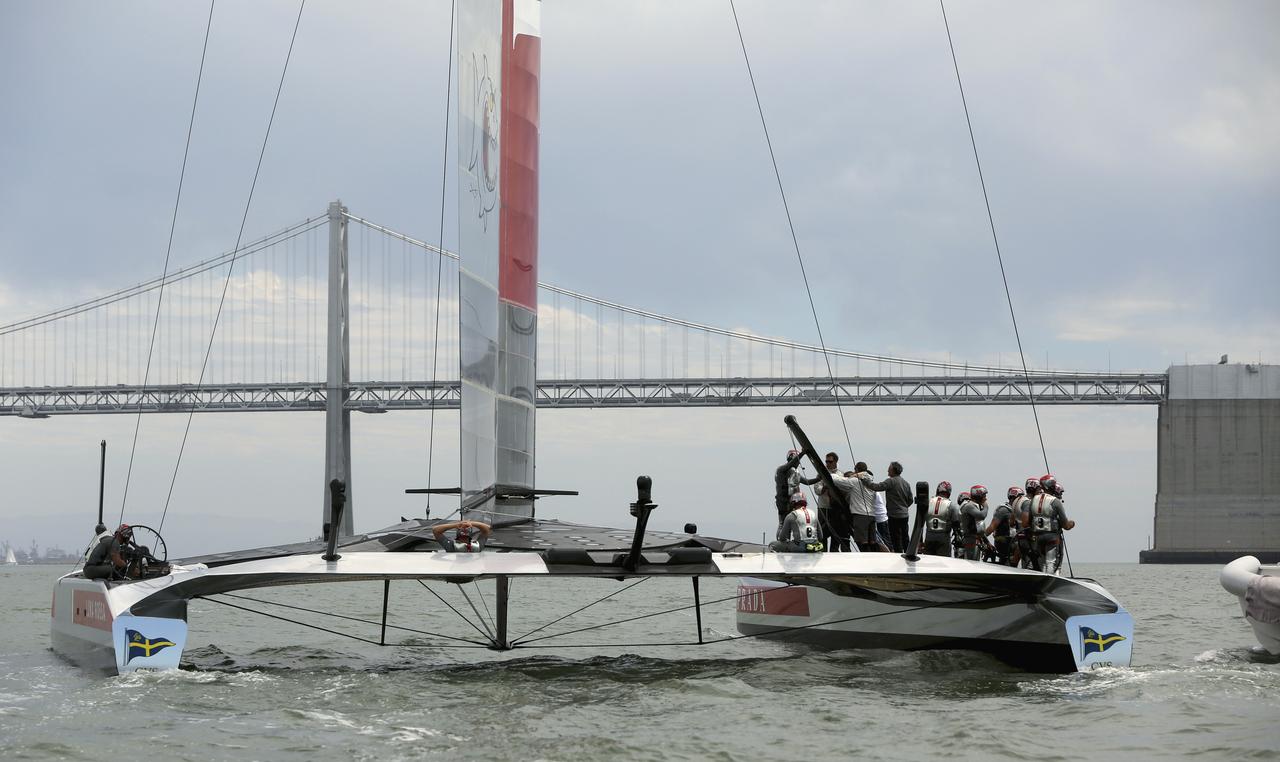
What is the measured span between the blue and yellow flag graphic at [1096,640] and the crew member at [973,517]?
4.91 feet

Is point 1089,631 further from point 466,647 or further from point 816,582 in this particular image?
point 466,647

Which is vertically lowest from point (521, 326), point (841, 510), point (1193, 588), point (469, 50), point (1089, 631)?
point (1193, 588)

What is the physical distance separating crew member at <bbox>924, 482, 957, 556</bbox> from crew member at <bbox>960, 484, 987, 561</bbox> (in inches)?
3.1

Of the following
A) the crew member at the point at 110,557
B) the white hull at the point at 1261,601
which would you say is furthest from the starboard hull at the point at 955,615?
the crew member at the point at 110,557

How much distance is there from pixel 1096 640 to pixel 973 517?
1529 mm

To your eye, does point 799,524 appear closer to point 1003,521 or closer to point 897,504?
point 897,504

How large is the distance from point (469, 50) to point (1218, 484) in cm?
3196

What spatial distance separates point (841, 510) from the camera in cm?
561

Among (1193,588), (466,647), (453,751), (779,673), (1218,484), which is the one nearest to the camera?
(453,751)

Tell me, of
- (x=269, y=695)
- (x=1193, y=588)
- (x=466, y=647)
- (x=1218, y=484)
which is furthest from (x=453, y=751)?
(x=1218, y=484)

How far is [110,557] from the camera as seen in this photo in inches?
197

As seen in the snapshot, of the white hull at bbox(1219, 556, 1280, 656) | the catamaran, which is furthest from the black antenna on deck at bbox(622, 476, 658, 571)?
the white hull at bbox(1219, 556, 1280, 656)

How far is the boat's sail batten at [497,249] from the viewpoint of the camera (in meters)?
5.79

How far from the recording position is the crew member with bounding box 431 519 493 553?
4.70 metres
